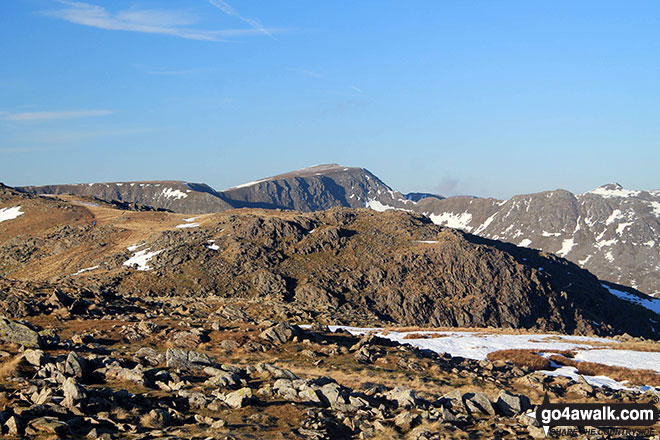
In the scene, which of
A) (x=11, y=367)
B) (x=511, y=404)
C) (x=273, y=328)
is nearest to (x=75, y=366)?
(x=11, y=367)

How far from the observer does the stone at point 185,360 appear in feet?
83.9

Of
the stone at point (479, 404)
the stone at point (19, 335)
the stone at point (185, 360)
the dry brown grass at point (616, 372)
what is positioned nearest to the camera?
the stone at point (479, 404)

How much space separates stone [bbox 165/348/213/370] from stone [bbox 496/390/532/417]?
14034 mm

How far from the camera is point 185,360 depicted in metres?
26.1

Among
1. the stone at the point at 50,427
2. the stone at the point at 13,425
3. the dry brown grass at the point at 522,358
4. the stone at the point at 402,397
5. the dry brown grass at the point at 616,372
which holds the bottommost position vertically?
the dry brown grass at the point at 616,372

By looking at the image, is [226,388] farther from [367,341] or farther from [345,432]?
[367,341]

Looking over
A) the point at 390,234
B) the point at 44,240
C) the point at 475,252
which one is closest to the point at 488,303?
the point at 475,252

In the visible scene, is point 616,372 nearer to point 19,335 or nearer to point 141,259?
point 19,335

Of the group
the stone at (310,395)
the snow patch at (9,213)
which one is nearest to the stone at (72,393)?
the stone at (310,395)

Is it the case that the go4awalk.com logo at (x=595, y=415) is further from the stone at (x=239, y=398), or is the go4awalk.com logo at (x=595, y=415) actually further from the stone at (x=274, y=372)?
the stone at (x=239, y=398)

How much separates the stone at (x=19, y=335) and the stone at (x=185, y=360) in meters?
7.25

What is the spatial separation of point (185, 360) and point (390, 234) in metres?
74.7

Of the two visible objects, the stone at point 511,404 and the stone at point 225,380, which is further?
the stone at point 225,380

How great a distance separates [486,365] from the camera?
113 feet
